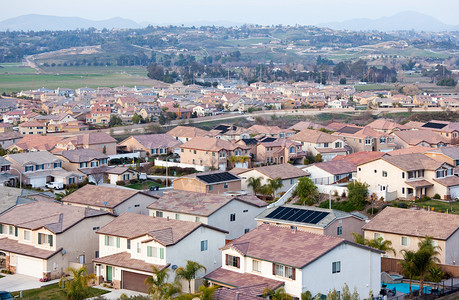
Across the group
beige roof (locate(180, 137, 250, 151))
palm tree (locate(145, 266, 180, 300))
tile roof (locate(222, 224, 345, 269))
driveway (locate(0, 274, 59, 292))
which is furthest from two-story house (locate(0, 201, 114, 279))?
beige roof (locate(180, 137, 250, 151))

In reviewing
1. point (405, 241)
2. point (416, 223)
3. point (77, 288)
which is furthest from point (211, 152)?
point (77, 288)

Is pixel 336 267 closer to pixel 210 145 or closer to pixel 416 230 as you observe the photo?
pixel 416 230

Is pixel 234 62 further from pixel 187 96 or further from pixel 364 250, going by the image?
pixel 364 250

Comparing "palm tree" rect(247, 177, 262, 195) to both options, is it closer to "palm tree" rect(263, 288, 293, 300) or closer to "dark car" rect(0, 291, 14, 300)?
"dark car" rect(0, 291, 14, 300)

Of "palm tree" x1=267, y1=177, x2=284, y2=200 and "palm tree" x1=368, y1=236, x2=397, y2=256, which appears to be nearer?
"palm tree" x1=368, y1=236, x2=397, y2=256

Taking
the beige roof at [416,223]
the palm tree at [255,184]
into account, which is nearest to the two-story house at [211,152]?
the palm tree at [255,184]

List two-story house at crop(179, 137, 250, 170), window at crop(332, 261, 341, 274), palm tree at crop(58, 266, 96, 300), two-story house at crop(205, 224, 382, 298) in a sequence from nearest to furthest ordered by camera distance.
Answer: two-story house at crop(205, 224, 382, 298)
window at crop(332, 261, 341, 274)
palm tree at crop(58, 266, 96, 300)
two-story house at crop(179, 137, 250, 170)

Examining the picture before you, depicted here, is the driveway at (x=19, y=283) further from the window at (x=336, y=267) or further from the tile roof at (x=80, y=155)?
the tile roof at (x=80, y=155)
